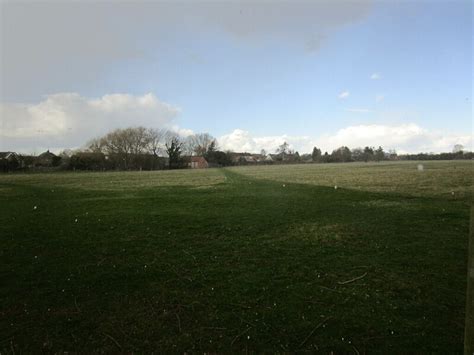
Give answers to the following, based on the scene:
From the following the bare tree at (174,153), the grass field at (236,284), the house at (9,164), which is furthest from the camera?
Result: the bare tree at (174,153)

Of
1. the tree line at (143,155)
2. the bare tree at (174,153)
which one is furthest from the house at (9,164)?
the bare tree at (174,153)

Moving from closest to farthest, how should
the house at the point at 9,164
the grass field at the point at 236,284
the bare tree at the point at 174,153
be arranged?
the grass field at the point at 236,284, the house at the point at 9,164, the bare tree at the point at 174,153

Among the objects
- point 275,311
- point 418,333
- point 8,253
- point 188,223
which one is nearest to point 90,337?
point 275,311

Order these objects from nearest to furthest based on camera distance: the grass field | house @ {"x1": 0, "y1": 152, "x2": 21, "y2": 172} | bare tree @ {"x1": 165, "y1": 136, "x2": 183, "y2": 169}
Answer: the grass field < house @ {"x1": 0, "y1": 152, "x2": 21, "y2": 172} < bare tree @ {"x1": 165, "y1": 136, "x2": 183, "y2": 169}

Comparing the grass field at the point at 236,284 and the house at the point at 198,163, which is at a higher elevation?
the house at the point at 198,163

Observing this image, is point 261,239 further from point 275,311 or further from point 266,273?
point 275,311

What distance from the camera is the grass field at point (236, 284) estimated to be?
4.14 meters

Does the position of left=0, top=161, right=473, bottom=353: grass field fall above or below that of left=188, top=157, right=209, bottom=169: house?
below

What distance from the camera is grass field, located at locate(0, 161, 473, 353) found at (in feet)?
13.6

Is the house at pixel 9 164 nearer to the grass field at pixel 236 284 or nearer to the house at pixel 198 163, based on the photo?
the house at pixel 198 163

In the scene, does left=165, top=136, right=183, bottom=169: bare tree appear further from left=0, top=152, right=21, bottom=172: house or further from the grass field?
the grass field

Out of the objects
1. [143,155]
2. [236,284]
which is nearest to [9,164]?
[143,155]

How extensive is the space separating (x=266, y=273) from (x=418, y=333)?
2.83m

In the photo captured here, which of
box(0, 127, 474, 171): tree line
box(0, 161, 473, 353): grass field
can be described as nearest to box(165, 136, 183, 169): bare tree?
box(0, 127, 474, 171): tree line
